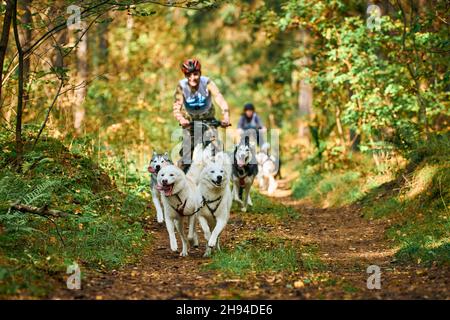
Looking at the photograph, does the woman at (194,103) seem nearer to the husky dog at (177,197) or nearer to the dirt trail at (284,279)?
the dirt trail at (284,279)

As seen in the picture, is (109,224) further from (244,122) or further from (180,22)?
(180,22)

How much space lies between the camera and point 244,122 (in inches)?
669

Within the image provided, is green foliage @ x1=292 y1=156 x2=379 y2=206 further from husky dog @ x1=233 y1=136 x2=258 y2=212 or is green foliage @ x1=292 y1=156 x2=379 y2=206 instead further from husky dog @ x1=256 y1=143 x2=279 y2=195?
husky dog @ x1=233 y1=136 x2=258 y2=212

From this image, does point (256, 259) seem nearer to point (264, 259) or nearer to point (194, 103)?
point (264, 259)

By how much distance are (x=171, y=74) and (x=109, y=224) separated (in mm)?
15598

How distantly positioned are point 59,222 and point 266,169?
29.1ft

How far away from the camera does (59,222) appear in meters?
7.84

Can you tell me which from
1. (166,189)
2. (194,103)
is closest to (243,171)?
(194,103)

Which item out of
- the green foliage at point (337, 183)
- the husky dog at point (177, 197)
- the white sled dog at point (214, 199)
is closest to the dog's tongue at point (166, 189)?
the husky dog at point (177, 197)

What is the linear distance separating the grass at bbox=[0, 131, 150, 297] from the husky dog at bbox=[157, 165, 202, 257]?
600 millimetres

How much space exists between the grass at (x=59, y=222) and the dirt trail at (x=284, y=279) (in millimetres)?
291

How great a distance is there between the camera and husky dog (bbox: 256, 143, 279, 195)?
16.0 m

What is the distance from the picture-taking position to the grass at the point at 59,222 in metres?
5.73

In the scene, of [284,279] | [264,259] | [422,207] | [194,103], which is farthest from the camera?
[194,103]
